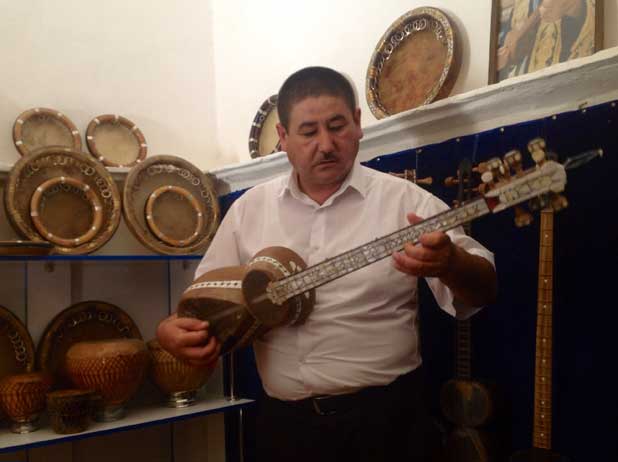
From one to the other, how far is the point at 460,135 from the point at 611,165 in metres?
0.49

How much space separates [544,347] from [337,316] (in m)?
0.50

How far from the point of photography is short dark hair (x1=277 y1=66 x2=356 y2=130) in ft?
4.58

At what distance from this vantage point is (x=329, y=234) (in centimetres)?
139

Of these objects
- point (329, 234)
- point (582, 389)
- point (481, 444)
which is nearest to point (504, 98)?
point (329, 234)

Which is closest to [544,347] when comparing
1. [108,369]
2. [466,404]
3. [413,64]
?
[466,404]

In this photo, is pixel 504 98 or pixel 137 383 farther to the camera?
pixel 137 383

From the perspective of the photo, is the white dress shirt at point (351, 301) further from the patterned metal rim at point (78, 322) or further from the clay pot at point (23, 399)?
the patterned metal rim at point (78, 322)

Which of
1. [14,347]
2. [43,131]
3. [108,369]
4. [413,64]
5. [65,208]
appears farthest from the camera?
[43,131]

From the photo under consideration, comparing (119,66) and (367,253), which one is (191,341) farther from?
(119,66)

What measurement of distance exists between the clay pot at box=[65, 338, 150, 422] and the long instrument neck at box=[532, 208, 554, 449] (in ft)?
4.99

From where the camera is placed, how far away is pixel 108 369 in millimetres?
2066

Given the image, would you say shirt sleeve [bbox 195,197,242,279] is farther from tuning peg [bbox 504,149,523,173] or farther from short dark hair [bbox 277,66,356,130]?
tuning peg [bbox 504,149,523,173]

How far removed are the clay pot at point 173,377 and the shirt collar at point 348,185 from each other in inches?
44.1

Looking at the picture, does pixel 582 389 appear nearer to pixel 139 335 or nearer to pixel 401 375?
pixel 401 375
